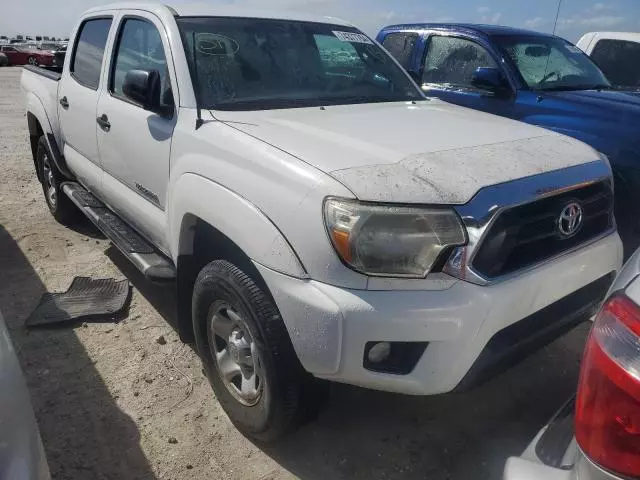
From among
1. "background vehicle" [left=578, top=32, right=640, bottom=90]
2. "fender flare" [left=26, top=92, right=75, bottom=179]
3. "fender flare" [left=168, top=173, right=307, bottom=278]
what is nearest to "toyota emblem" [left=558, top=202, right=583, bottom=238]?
"fender flare" [left=168, top=173, right=307, bottom=278]

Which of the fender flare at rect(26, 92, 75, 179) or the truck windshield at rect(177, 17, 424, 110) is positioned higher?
the truck windshield at rect(177, 17, 424, 110)

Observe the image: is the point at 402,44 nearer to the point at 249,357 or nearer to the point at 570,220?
the point at 570,220

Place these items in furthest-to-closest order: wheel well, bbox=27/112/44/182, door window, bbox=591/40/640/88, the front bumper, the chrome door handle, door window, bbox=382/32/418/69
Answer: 1. door window, bbox=591/40/640/88
2. door window, bbox=382/32/418/69
3. wheel well, bbox=27/112/44/182
4. the chrome door handle
5. the front bumper

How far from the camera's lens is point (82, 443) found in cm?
258

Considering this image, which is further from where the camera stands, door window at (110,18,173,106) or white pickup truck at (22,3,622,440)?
door window at (110,18,173,106)

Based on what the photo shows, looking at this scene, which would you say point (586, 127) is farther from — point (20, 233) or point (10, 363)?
point (20, 233)

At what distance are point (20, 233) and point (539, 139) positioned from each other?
4532 mm

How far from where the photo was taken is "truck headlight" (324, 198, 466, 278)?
193 cm

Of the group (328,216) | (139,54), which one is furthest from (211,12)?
(328,216)

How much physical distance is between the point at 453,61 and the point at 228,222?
4.06 metres

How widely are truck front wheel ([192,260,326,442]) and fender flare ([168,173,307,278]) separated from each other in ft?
0.66

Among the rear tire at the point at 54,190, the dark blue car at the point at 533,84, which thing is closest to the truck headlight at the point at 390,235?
the dark blue car at the point at 533,84

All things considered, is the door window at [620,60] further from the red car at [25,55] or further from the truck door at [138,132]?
the red car at [25,55]

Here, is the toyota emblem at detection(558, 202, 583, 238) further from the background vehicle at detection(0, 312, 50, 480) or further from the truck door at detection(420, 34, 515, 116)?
the truck door at detection(420, 34, 515, 116)
